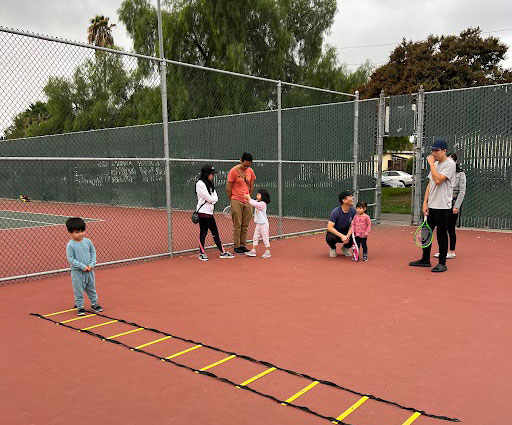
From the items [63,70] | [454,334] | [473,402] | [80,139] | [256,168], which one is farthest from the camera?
[80,139]

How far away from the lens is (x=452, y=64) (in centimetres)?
2164

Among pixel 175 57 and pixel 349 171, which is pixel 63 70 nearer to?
pixel 349 171

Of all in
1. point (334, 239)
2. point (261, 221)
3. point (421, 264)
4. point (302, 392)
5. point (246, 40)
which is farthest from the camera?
point (246, 40)

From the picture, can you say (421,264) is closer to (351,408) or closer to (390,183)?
(351,408)

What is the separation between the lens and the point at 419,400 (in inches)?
124

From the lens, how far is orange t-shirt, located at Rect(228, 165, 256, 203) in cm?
847

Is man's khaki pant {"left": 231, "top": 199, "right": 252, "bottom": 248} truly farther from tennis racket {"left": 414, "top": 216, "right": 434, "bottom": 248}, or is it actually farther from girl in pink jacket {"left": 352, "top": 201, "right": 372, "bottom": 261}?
tennis racket {"left": 414, "top": 216, "right": 434, "bottom": 248}

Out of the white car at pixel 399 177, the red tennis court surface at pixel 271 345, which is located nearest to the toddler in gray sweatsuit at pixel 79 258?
the red tennis court surface at pixel 271 345

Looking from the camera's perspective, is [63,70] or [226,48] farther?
[226,48]

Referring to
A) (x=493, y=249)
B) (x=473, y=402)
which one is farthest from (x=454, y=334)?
(x=493, y=249)

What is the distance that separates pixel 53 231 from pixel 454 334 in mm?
11513

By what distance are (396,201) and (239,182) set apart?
1351 cm

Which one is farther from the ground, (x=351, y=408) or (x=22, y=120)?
(x=22, y=120)

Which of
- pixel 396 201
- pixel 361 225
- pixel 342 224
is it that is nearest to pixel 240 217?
pixel 342 224
